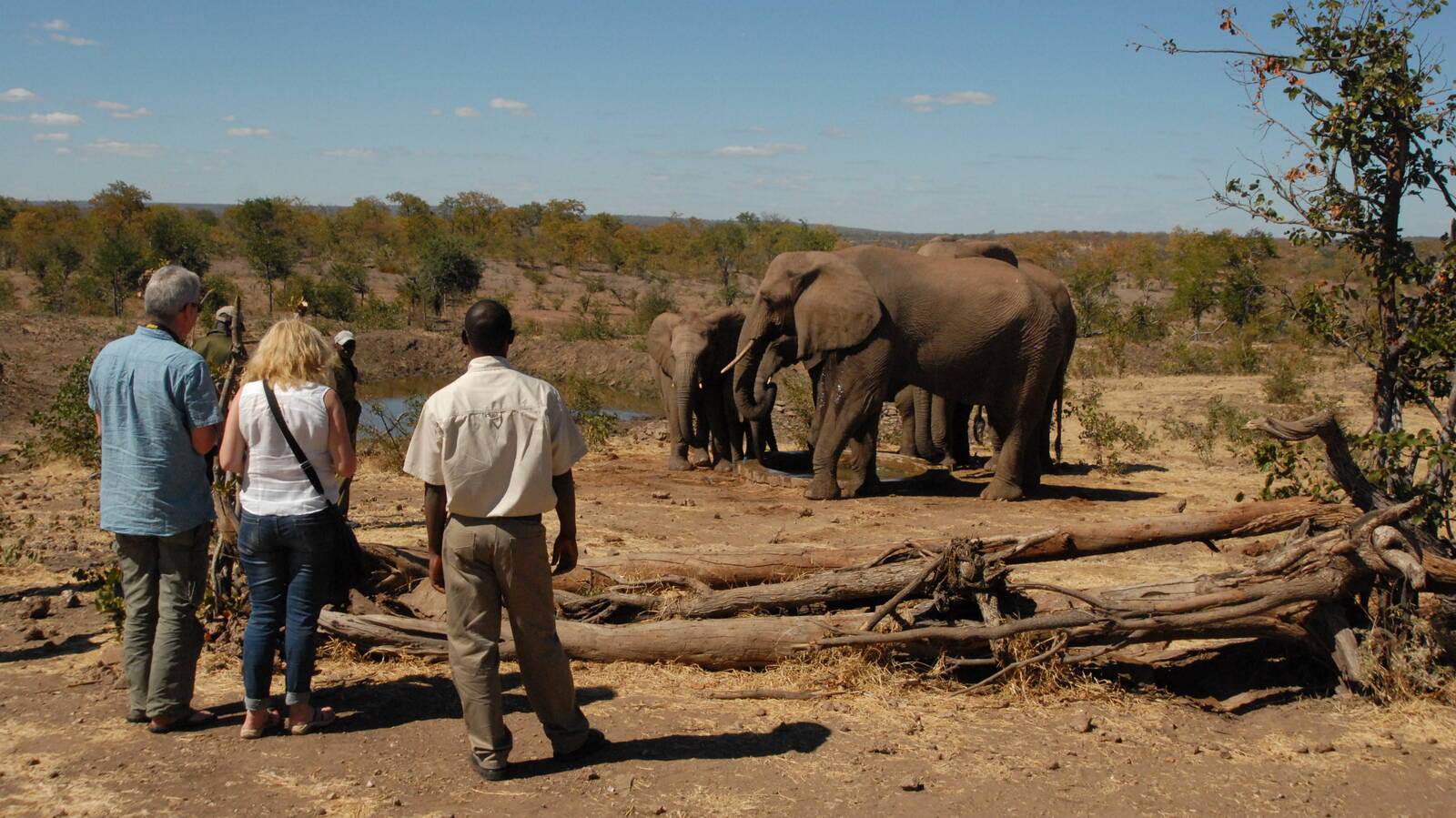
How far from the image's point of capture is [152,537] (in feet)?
17.1

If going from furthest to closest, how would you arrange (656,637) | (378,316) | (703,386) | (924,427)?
(378,316) < (924,427) < (703,386) < (656,637)

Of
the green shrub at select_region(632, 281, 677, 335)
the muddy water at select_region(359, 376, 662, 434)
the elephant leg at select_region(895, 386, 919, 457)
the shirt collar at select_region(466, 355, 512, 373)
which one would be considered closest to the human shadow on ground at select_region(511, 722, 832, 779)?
the shirt collar at select_region(466, 355, 512, 373)

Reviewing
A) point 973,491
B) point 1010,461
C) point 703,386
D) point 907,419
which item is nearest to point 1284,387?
point 907,419

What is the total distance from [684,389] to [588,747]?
893cm

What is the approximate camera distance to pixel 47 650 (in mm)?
6547

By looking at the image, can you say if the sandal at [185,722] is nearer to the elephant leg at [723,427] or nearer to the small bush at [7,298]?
the elephant leg at [723,427]

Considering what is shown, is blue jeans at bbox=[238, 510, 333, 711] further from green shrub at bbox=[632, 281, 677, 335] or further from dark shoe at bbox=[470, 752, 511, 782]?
green shrub at bbox=[632, 281, 677, 335]

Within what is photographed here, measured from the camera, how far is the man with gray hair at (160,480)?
5.10 m

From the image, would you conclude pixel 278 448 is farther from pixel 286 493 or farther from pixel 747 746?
pixel 747 746

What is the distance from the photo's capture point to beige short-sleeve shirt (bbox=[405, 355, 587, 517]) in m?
4.55

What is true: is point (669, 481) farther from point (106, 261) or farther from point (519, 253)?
point (519, 253)

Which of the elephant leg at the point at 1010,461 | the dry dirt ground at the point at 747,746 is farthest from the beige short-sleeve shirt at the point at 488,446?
the elephant leg at the point at 1010,461

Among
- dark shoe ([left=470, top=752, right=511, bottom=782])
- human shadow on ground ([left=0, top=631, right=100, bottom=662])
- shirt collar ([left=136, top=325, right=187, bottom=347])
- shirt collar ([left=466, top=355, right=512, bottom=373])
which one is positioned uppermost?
shirt collar ([left=136, top=325, right=187, bottom=347])

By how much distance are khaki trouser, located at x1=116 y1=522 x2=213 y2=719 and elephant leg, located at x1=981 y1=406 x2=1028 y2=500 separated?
27.2ft
